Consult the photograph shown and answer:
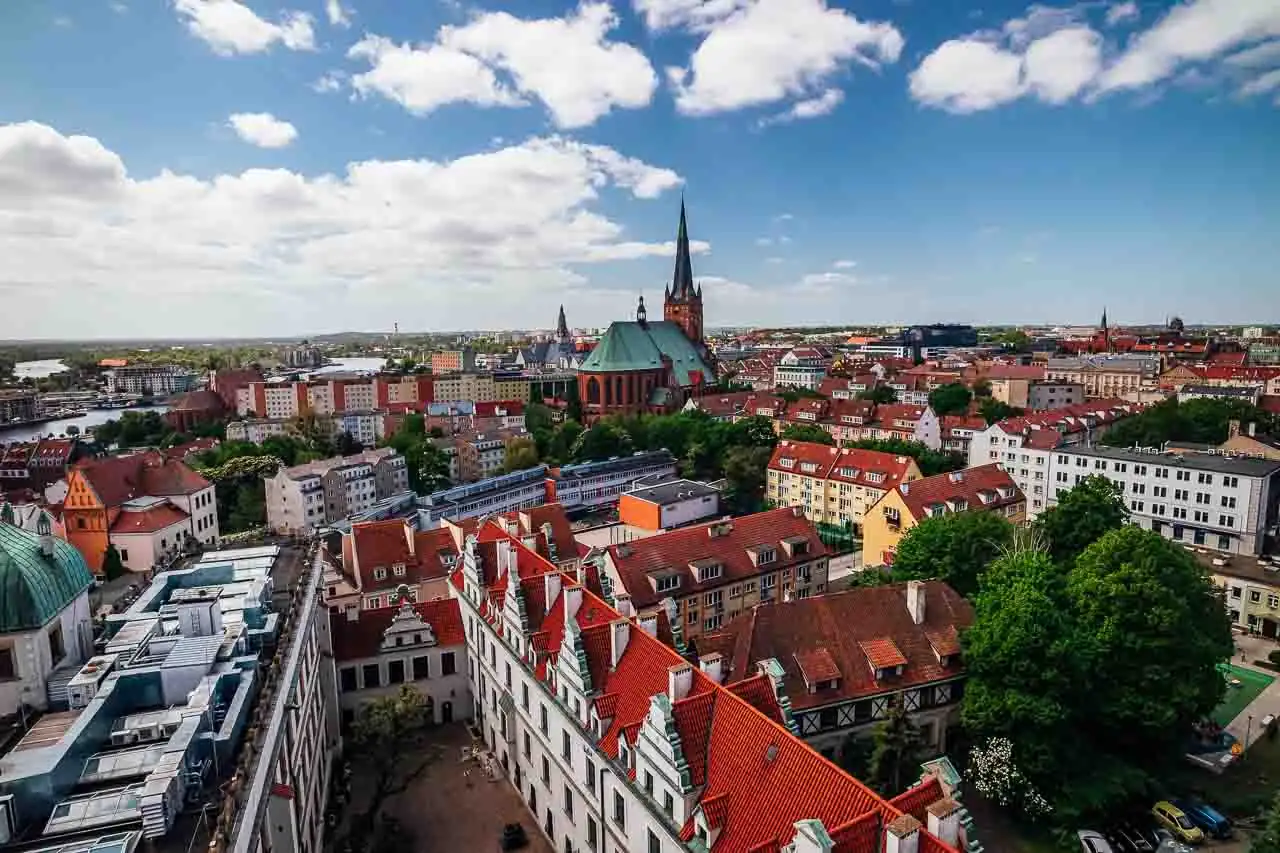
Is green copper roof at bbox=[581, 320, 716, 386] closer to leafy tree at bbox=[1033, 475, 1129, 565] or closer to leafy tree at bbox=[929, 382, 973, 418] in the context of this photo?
leafy tree at bbox=[929, 382, 973, 418]

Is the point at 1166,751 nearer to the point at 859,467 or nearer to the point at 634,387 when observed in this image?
the point at 859,467

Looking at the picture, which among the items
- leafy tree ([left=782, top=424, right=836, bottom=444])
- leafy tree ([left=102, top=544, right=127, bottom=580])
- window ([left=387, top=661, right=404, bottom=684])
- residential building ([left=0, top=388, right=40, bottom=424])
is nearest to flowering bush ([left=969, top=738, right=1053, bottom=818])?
window ([left=387, top=661, right=404, bottom=684])

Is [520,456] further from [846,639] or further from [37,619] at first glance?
[37,619]

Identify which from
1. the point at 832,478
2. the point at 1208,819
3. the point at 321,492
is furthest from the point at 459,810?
the point at 321,492

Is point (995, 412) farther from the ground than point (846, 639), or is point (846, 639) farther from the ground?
point (995, 412)

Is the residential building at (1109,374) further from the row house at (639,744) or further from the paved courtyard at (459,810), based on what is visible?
the paved courtyard at (459,810)

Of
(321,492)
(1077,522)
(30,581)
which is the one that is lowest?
(321,492)
